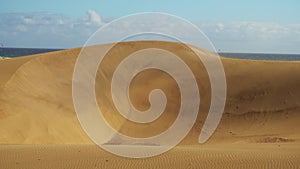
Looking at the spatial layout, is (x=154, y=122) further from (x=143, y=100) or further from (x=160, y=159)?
(x=160, y=159)

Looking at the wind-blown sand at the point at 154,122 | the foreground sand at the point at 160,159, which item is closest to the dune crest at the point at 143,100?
the wind-blown sand at the point at 154,122

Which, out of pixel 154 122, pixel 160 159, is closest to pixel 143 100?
pixel 154 122

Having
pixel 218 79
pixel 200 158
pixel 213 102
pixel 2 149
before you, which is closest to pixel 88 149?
pixel 2 149

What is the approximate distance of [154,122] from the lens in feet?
61.5

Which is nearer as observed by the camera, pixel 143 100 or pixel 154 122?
pixel 154 122

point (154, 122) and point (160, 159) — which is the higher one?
point (160, 159)

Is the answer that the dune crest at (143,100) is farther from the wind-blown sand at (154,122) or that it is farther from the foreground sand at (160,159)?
the foreground sand at (160,159)

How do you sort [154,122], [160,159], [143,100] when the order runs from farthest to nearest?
[143,100] < [154,122] < [160,159]

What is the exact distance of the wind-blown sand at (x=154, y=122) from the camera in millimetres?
9406

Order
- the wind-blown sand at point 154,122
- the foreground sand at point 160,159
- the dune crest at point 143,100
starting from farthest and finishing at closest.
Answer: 1. the dune crest at point 143,100
2. the wind-blown sand at point 154,122
3. the foreground sand at point 160,159

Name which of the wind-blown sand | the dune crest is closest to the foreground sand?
the wind-blown sand

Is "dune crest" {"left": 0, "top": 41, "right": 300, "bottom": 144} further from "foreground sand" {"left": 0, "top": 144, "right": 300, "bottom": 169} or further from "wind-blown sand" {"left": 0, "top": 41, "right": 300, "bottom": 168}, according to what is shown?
"foreground sand" {"left": 0, "top": 144, "right": 300, "bottom": 169}

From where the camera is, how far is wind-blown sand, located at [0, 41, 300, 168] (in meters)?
9.41

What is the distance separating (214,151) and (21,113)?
315 inches
